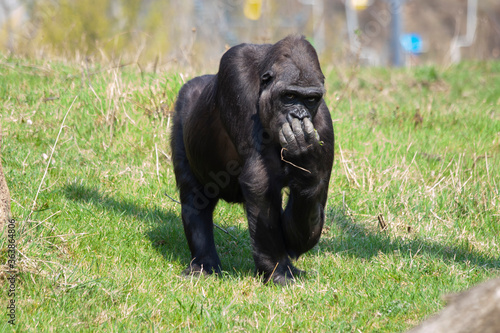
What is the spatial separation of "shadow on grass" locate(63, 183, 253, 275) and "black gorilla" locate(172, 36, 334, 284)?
30 cm

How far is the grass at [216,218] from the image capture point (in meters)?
3.65

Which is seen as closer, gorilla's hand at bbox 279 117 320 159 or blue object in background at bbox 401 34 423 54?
gorilla's hand at bbox 279 117 320 159

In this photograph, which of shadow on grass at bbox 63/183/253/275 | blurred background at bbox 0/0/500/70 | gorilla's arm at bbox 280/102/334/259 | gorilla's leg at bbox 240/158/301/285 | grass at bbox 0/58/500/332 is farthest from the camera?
blurred background at bbox 0/0/500/70

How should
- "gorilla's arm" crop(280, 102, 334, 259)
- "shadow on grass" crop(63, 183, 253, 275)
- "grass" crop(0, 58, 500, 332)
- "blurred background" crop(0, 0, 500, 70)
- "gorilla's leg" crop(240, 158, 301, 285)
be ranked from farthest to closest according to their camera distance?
"blurred background" crop(0, 0, 500, 70)
"shadow on grass" crop(63, 183, 253, 275)
"gorilla's leg" crop(240, 158, 301, 285)
"gorilla's arm" crop(280, 102, 334, 259)
"grass" crop(0, 58, 500, 332)

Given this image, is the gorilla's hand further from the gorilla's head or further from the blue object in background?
the blue object in background

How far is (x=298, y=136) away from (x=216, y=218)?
2237 millimetres

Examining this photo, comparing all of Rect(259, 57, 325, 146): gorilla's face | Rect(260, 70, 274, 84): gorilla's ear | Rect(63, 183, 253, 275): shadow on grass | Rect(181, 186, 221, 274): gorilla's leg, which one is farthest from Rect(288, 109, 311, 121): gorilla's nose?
Rect(63, 183, 253, 275): shadow on grass

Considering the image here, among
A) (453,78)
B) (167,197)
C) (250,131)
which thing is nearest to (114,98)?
(167,197)

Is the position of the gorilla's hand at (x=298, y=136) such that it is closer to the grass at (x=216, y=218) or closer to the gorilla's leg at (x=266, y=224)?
the gorilla's leg at (x=266, y=224)

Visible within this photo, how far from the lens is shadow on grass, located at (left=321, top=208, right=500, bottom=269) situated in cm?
462

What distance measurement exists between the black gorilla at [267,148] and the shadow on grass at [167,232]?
0.30 metres

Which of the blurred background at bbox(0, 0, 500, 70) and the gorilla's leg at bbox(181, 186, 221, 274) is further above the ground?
the blurred background at bbox(0, 0, 500, 70)

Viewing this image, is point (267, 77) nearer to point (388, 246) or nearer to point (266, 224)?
point (266, 224)

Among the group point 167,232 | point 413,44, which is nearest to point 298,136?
point 167,232
